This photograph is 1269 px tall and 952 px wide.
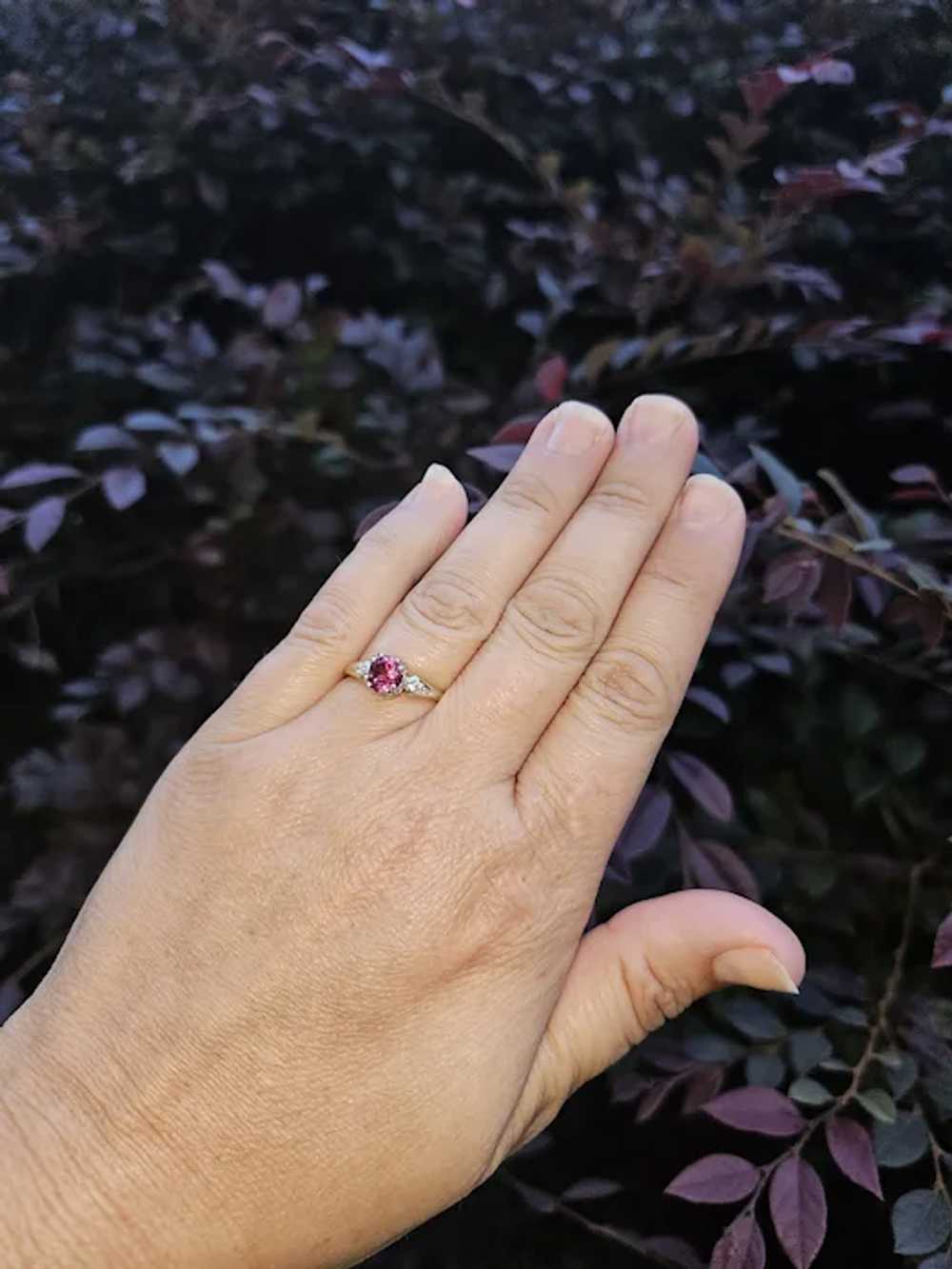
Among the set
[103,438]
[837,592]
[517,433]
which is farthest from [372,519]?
[837,592]

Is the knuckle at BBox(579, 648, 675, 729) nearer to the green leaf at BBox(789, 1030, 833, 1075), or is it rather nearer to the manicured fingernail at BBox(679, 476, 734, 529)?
the manicured fingernail at BBox(679, 476, 734, 529)

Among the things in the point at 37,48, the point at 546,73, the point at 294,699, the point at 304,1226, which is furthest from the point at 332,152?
the point at 304,1226

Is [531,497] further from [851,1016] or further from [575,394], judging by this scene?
[851,1016]

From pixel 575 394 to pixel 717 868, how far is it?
73 centimetres

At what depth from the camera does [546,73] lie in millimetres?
2078

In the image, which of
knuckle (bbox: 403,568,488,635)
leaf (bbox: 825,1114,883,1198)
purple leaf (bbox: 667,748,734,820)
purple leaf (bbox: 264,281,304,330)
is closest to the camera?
leaf (bbox: 825,1114,883,1198)

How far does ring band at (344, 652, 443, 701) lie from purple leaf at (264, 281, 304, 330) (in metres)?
0.78

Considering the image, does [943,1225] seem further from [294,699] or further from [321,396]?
[321,396]

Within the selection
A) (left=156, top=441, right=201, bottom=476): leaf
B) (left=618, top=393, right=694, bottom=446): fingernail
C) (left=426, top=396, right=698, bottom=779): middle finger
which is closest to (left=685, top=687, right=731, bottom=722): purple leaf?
(left=426, top=396, right=698, bottom=779): middle finger

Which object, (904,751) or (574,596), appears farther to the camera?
(904,751)

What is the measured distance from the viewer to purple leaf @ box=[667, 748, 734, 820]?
50.2 inches

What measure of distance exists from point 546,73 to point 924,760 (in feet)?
4.70

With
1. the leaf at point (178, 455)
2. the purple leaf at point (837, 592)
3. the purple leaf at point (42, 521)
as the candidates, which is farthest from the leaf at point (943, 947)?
the purple leaf at point (42, 521)

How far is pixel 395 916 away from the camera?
3.40 ft
